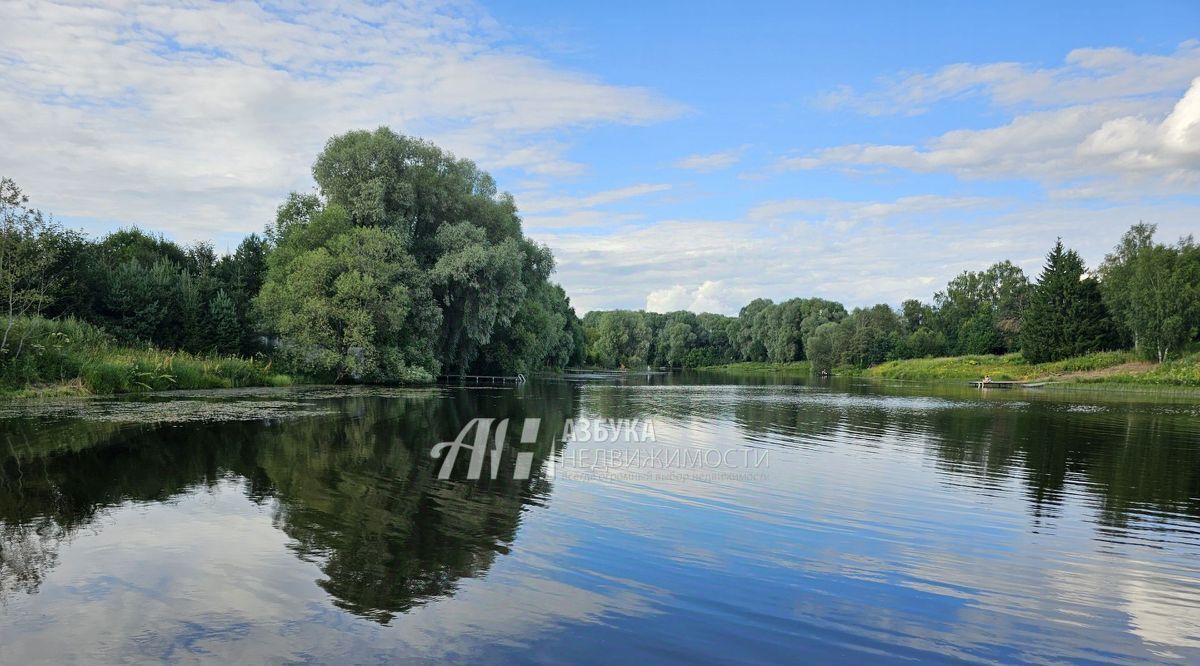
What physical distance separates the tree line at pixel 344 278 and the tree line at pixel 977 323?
57555mm

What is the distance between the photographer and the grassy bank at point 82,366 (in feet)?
80.7

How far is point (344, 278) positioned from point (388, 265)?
→ 101 inches

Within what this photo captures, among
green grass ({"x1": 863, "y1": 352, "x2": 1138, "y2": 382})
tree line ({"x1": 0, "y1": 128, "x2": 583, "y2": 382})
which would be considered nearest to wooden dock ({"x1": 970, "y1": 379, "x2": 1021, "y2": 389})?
green grass ({"x1": 863, "y1": 352, "x2": 1138, "y2": 382})

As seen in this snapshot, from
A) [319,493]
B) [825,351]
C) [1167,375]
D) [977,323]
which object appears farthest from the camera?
[825,351]

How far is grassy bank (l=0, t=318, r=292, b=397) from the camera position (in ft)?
80.7

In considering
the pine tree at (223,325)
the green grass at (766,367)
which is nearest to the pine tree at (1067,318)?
the green grass at (766,367)

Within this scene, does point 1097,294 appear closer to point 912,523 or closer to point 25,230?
point 912,523

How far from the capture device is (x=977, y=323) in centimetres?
9588

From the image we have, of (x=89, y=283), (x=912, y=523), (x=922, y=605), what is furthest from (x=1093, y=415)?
(x=89, y=283)

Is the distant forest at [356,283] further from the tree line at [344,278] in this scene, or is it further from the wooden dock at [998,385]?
the wooden dock at [998,385]

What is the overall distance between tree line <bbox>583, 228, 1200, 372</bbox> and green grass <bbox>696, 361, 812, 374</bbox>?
1.89 metres

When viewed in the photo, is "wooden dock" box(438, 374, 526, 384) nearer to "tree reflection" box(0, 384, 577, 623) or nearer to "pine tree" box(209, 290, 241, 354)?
"pine tree" box(209, 290, 241, 354)

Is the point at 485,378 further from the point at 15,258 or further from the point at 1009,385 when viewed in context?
the point at 1009,385

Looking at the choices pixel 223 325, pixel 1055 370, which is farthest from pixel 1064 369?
pixel 223 325
